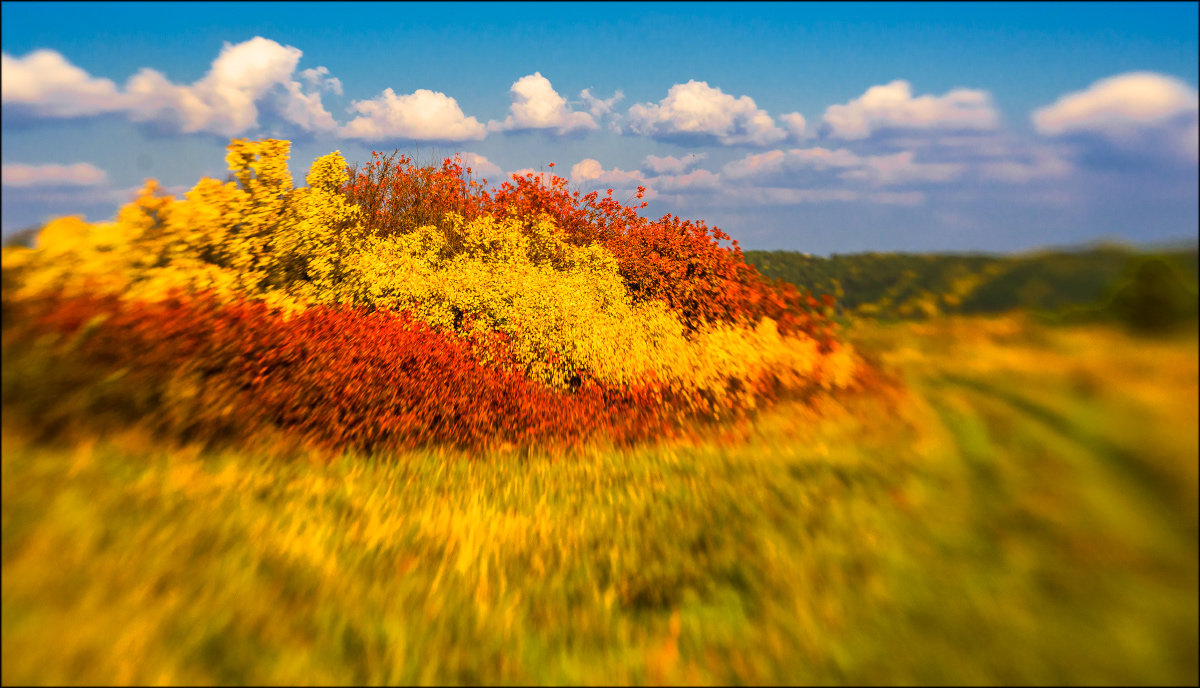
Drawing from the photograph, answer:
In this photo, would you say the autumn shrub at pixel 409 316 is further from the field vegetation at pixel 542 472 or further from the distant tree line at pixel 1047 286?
the distant tree line at pixel 1047 286

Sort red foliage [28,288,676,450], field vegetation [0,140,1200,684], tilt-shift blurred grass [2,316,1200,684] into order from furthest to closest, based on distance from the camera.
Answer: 1. red foliage [28,288,676,450]
2. field vegetation [0,140,1200,684]
3. tilt-shift blurred grass [2,316,1200,684]

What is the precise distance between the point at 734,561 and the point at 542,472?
2.72 metres

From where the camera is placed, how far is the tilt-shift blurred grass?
3.12m

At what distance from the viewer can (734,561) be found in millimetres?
4629

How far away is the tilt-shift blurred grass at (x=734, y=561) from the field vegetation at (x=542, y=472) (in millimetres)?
19

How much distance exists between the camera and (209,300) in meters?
6.11

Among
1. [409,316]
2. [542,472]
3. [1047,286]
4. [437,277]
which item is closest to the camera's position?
[1047,286]

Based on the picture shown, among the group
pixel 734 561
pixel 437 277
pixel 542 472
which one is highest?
pixel 437 277

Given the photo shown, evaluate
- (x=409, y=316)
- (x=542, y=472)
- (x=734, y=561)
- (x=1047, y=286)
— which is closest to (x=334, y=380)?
(x=409, y=316)

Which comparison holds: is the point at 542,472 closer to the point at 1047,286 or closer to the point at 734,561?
the point at 734,561

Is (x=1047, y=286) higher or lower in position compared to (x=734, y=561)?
higher

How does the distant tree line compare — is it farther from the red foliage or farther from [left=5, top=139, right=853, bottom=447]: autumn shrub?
the red foliage

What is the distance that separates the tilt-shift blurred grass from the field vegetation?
0.02 meters

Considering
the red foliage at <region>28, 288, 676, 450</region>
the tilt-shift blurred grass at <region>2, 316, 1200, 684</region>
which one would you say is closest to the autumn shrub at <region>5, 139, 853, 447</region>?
the red foliage at <region>28, 288, 676, 450</region>
